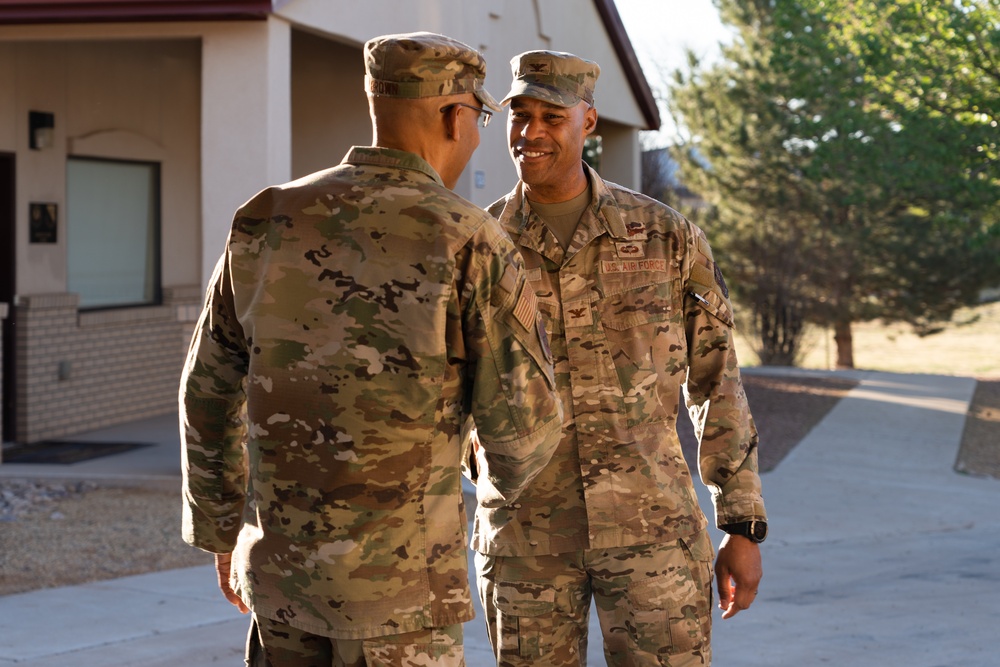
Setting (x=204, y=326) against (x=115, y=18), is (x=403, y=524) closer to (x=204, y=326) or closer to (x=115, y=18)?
(x=204, y=326)

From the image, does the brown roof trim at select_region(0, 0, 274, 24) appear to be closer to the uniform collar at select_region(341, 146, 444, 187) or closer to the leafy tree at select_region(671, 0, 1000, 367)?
the uniform collar at select_region(341, 146, 444, 187)

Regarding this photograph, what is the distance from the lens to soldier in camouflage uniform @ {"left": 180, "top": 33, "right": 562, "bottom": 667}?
2.23m

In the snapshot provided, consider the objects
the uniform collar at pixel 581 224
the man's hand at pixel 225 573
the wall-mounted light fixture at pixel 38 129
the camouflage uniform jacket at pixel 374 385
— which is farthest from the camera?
the wall-mounted light fixture at pixel 38 129

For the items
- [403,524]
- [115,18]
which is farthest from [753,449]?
[115,18]

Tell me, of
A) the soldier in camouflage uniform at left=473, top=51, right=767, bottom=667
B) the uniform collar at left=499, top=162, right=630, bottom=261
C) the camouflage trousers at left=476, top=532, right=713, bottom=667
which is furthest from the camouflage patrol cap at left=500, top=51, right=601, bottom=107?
the camouflage trousers at left=476, top=532, right=713, bottom=667

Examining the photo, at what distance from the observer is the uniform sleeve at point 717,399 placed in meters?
3.11

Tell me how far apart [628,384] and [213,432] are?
106 cm

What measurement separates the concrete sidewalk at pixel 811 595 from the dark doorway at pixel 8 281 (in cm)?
81

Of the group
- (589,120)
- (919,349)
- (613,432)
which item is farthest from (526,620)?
(919,349)

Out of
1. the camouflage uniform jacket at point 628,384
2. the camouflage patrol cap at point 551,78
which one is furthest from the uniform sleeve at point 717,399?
the camouflage patrol cap at point 551,78

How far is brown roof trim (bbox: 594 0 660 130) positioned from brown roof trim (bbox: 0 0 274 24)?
23.0ft

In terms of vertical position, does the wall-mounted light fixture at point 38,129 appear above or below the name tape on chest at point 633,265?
above

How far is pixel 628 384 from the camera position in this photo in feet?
10.1

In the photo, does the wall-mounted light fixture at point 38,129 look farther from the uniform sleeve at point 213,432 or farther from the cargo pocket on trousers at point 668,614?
the cargo pocket on trousers at point 668,614
